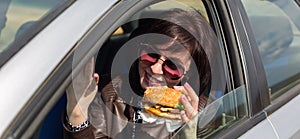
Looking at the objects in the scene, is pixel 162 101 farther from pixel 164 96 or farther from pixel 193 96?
pixel 193 96

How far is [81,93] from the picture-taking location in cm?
188

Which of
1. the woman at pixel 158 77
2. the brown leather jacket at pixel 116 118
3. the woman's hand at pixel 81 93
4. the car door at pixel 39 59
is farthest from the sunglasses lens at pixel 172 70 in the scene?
the car door at pixel 39 59

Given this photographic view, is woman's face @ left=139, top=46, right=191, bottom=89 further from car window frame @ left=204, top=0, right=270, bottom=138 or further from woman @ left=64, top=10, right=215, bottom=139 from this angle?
car window frame @ left=204, top=0, right=270, bottom=138

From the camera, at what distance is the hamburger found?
86.3 inches

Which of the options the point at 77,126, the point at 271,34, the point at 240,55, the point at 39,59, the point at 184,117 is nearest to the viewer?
the point at 39,59

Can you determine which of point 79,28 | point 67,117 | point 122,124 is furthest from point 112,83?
point 79,28

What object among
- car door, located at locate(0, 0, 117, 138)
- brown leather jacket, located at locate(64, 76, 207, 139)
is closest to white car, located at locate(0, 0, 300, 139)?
car door, located at locate(0, 0, 117, 138)

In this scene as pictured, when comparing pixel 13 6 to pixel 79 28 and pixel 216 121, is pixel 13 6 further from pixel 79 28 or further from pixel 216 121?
pixel 216 121

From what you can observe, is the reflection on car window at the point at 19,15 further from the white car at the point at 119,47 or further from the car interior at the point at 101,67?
the car interior at the point at 101,67

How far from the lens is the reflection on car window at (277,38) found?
101 inches

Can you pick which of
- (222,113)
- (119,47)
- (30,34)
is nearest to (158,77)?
(222,113)

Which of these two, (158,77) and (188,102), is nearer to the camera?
(188,102)

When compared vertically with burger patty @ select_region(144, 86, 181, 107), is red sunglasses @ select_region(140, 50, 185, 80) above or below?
above

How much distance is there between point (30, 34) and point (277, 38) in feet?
4.61
